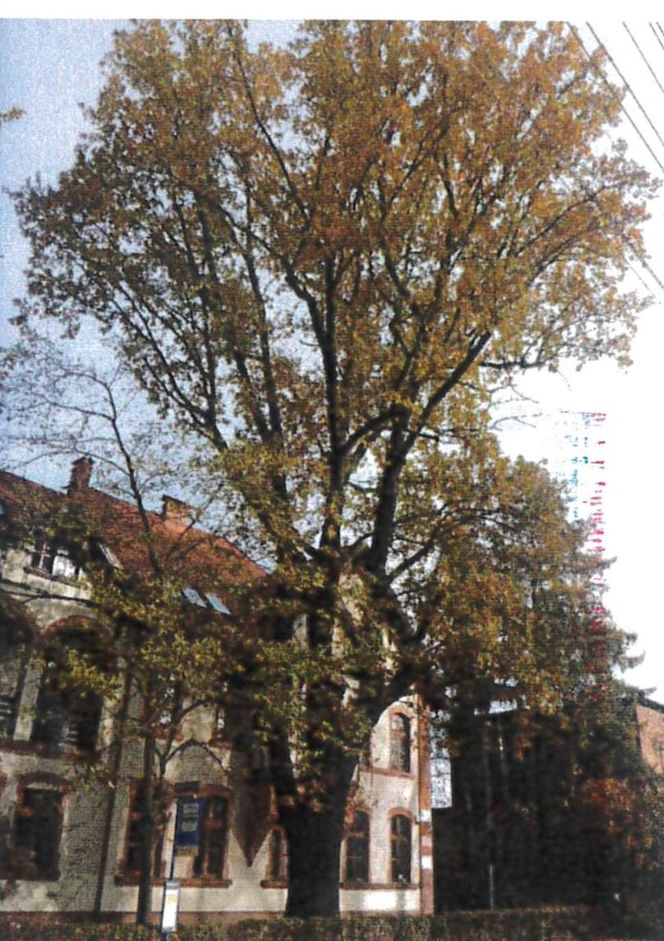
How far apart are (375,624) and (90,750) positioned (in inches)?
42.2

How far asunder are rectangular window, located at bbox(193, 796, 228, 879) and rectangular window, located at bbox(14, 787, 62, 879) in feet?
1.39

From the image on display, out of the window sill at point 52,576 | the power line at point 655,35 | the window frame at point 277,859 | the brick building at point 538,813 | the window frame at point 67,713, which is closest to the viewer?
the window frame at point 67,713

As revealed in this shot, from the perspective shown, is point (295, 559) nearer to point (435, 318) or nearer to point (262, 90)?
point (435, 318)

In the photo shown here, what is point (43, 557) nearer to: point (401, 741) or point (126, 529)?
point (126, 529)

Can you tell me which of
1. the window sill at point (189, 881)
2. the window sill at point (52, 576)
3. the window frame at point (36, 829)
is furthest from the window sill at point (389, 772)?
the window sill at point (52, 576)

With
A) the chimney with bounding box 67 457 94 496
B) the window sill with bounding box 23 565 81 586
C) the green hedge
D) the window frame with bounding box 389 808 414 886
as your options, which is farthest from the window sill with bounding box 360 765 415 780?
the chimney with bounding box 67 457 94 496

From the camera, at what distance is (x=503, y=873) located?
3115 mm

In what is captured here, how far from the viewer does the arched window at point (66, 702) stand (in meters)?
2.63

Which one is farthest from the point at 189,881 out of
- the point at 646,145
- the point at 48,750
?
the point at 646,145

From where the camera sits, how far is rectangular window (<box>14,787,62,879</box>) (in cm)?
254

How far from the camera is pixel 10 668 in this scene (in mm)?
2615

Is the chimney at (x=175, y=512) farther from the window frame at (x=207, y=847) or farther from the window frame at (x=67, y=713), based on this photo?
the window frame at (x=207, y=847)

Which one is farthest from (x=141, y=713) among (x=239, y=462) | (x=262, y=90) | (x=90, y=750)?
(x=262, y=90)

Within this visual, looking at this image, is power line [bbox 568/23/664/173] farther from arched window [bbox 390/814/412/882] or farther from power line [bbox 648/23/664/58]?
arched window [bbox 390/814/412/882]
